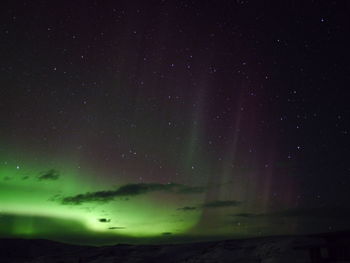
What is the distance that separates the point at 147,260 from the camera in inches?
792

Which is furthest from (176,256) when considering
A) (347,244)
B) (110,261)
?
(347,244)

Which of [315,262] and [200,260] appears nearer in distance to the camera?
[315,262]

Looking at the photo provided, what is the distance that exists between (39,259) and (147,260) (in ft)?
27.1

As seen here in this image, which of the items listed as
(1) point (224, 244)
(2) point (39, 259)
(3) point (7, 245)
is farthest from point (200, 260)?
(3) point (7, 245)

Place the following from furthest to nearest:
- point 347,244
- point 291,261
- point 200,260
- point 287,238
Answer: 1. point 200,260
2. point 287,238
3. point 291,261
4. point 347,244

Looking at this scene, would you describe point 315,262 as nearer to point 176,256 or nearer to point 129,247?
point 176,256

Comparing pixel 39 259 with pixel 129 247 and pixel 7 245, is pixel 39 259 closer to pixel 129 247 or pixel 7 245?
pixel 129 247

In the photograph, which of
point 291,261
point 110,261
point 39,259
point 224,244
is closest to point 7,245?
point 39,259

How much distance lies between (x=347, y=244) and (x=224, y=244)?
23.5 feet

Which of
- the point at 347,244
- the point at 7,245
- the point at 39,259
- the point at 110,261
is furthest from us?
the point at 7,245

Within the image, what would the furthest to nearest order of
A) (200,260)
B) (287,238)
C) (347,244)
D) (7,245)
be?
(7,245), (200,260), (287,238), (347,244)

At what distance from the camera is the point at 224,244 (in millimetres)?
19125

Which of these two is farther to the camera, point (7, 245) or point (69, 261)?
point (7, 245)

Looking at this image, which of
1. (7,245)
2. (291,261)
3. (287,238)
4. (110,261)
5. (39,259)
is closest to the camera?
(291,261)
